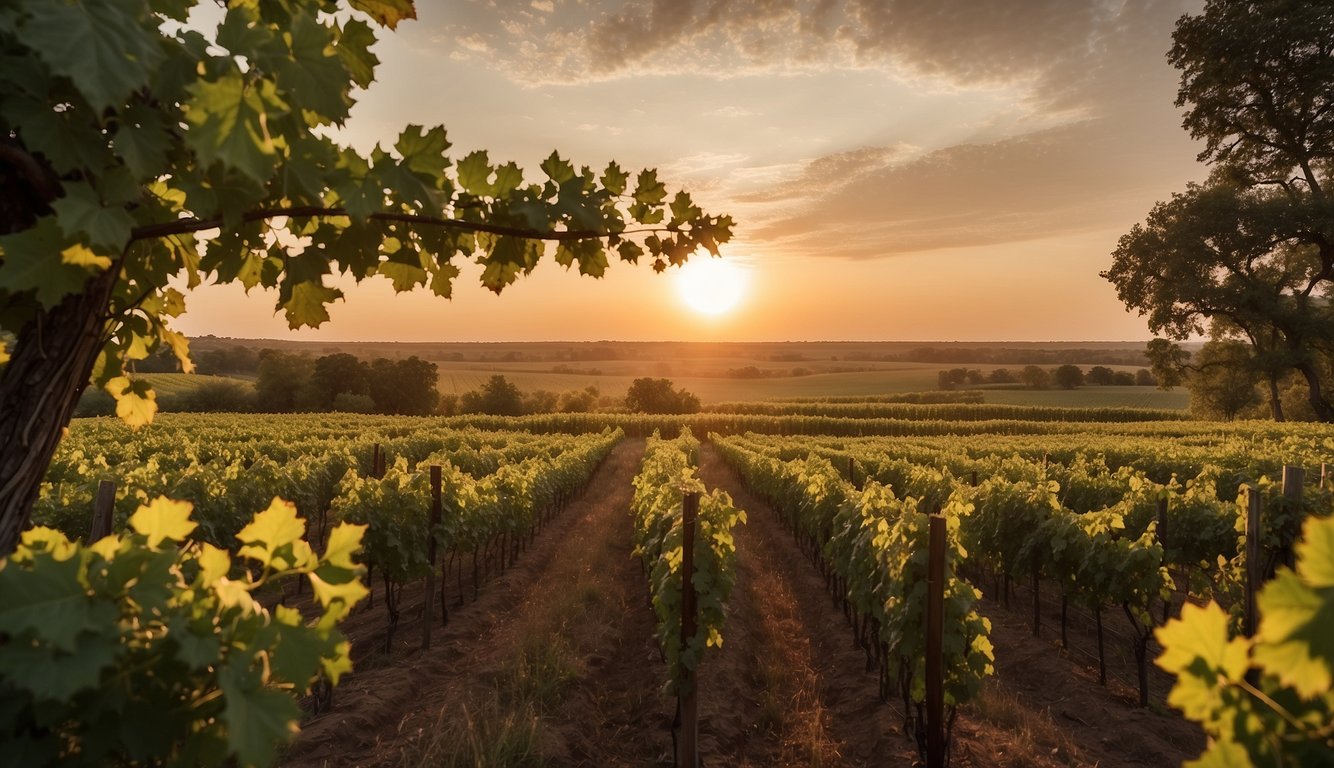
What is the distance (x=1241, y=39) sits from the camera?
34.3m

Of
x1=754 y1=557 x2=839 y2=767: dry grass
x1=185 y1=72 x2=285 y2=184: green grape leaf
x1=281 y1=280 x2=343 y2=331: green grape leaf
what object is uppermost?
x1=185 y1=72 x2=285 y2=184: green grape leaf

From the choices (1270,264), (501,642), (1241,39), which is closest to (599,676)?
(501,642)

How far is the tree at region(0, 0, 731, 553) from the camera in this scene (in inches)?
56.2

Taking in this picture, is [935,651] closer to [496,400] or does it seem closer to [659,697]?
[659,697]

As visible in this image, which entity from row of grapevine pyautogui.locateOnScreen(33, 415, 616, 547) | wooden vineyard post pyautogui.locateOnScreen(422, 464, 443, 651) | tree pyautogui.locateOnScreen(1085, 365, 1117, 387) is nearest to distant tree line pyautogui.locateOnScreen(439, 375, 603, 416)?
row of grapevine pyautogui.locateOnScreen(33, 415, 616, 547)

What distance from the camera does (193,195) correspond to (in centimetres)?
164

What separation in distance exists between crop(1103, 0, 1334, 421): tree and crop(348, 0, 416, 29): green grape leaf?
4637 centimetres

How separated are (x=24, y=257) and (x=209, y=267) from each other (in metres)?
0.80

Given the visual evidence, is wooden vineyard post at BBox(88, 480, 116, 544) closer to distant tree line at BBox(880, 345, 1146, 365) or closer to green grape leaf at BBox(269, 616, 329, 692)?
green grape leaf at BBox(269, 616, 329, 692)

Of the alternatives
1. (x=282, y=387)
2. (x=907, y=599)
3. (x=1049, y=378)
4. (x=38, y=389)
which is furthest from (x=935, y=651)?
(x=1049, y=378)

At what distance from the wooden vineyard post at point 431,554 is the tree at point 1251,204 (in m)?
43.5

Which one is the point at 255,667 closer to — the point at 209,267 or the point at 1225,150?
the point at 209,267

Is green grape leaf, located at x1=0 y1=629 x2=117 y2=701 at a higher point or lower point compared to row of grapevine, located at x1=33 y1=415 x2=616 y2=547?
higher

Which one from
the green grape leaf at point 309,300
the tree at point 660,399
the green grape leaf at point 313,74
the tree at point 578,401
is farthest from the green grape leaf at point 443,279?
the tree at point 578,401
